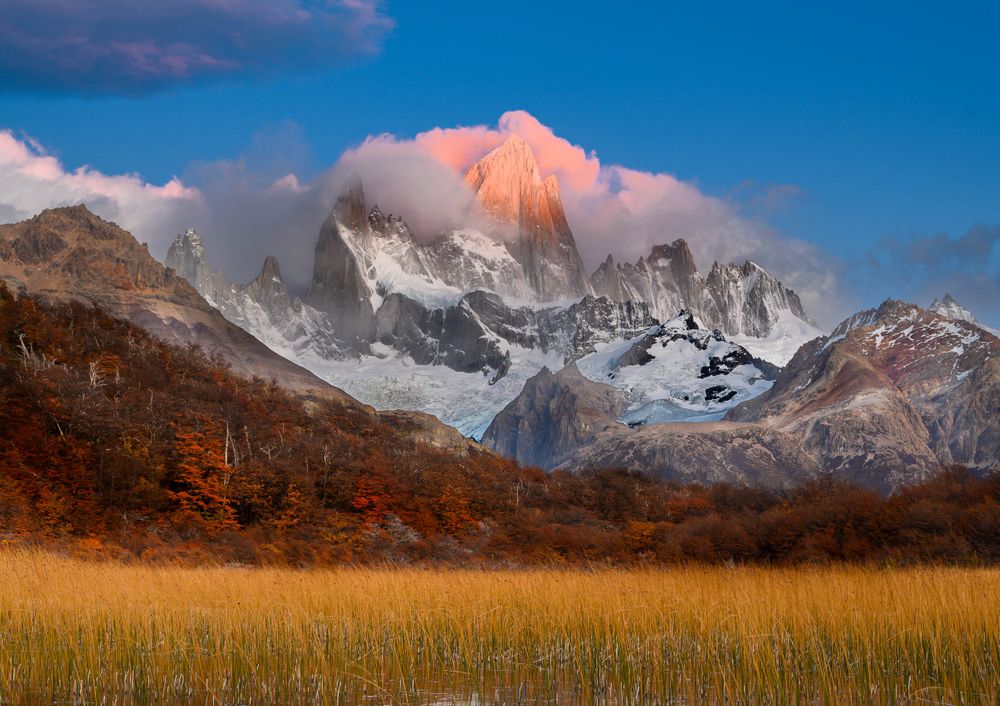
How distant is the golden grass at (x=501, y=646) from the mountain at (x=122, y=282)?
11382 centimetres

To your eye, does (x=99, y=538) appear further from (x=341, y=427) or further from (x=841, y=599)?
(x=341, y=427)

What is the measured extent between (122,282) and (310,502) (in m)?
124

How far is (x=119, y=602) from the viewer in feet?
47.5

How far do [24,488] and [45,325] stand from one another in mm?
32360

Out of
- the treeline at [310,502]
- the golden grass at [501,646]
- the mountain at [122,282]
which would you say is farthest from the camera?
the mountain at [122,282]

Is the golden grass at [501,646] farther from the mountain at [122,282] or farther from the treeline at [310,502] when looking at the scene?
the mountain at [122,282]

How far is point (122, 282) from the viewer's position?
159750 mm

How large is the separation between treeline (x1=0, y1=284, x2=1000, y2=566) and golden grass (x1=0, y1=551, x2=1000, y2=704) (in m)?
16.9

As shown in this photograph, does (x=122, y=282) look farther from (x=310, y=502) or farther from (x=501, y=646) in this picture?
(x=501, y=646)

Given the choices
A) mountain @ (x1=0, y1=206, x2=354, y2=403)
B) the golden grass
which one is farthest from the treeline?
mountain @ (x1=0, y1=206, x2=354, y2=403)

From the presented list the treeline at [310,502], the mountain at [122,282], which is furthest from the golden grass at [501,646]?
the mountain at [122,282]

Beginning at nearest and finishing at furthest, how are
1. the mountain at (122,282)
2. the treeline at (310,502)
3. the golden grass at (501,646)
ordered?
1. the golden grass at (501,646)
2. the treeline at (310,502)
3. the mountain at (122,282)

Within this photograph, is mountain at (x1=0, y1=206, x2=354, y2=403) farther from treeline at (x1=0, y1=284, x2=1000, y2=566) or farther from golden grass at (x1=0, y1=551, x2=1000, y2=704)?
golden grass at (x1=0, y1=551, x2=1000, y2=704)

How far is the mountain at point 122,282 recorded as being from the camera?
138863 millimetres
